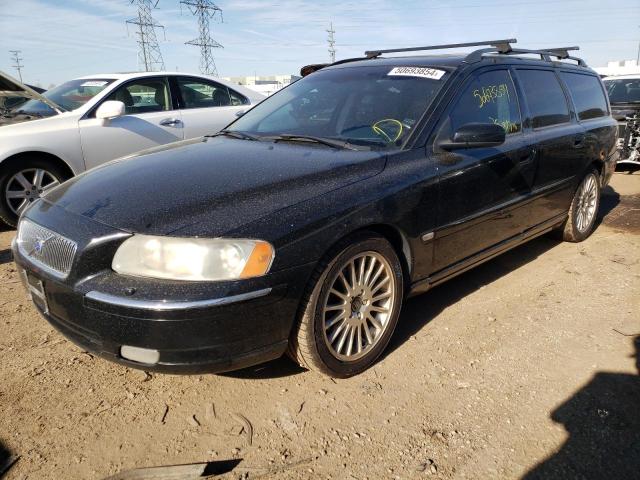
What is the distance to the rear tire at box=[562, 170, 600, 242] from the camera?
4.75 m

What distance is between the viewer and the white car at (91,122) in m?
5.02

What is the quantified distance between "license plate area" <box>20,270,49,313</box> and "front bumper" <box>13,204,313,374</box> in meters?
0.13

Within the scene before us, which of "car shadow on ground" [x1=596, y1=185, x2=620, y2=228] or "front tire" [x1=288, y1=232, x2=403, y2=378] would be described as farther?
"car shadow on ground" [x1=596, y1=185, x2=620, y2=228]

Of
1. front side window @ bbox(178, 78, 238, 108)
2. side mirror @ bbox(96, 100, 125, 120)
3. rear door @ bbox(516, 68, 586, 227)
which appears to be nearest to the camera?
rear door @ bbox(516, 68, 586, 227)

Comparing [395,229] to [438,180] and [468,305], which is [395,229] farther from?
[468,305]

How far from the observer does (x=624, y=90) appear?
10.1 metres

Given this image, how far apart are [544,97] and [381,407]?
9.70ft

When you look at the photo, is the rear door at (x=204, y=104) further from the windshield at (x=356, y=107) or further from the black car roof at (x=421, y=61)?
the black car roof at (x=421, y=61)

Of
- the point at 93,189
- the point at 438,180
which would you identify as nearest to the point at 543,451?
the point at 438,180

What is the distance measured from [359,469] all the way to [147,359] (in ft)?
3.20

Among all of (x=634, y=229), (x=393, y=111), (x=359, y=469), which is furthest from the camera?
(x=634, y=229)

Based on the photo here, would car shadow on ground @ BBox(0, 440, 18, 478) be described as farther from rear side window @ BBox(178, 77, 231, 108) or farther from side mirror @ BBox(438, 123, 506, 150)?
rear side window @ BBox(178, 77, 231, 108)

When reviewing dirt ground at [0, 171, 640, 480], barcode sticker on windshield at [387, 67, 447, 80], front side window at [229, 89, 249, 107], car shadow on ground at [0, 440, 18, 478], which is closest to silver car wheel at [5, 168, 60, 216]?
dirt ground at [0, 171, 640, 480]

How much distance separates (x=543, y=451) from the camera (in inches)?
85.0
